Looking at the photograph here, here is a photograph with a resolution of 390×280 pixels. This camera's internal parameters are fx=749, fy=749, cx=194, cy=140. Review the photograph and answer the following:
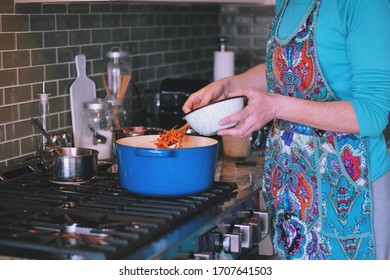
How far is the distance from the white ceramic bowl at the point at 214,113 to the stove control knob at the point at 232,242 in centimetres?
29

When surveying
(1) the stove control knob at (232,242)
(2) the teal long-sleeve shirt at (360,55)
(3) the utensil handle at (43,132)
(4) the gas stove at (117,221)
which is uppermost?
(2) the teal long-sleeve shirt at (360,55)

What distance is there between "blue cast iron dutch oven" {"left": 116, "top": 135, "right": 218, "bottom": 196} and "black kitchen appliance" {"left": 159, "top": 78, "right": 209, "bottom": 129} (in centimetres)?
95

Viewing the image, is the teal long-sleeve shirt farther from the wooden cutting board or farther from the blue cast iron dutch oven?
the wooden cutting board

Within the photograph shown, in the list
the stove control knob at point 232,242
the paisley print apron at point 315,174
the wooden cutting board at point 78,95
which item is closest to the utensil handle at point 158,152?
the stove control knob at point 232,242

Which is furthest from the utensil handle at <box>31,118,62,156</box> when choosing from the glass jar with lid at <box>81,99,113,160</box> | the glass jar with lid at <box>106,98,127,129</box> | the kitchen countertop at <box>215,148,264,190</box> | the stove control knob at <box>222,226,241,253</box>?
the stove control knob at <box>222,226,241,253</box>

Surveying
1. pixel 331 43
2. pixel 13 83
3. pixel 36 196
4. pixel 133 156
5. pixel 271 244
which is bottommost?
pixel 271 244

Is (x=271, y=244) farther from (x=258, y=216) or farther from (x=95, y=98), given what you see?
(x=95, y=98)

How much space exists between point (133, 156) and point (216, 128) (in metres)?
0.25

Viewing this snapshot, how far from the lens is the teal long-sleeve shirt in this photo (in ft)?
6.56

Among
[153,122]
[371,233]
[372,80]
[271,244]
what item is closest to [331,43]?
[372,80]

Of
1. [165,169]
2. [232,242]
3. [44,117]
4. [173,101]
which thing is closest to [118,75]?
[173,101]

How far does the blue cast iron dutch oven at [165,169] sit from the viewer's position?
2023mm

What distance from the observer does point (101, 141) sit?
2.71 meters

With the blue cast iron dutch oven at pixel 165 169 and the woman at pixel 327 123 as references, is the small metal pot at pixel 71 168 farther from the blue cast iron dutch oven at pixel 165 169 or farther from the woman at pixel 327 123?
the woman at pixel 327 123
